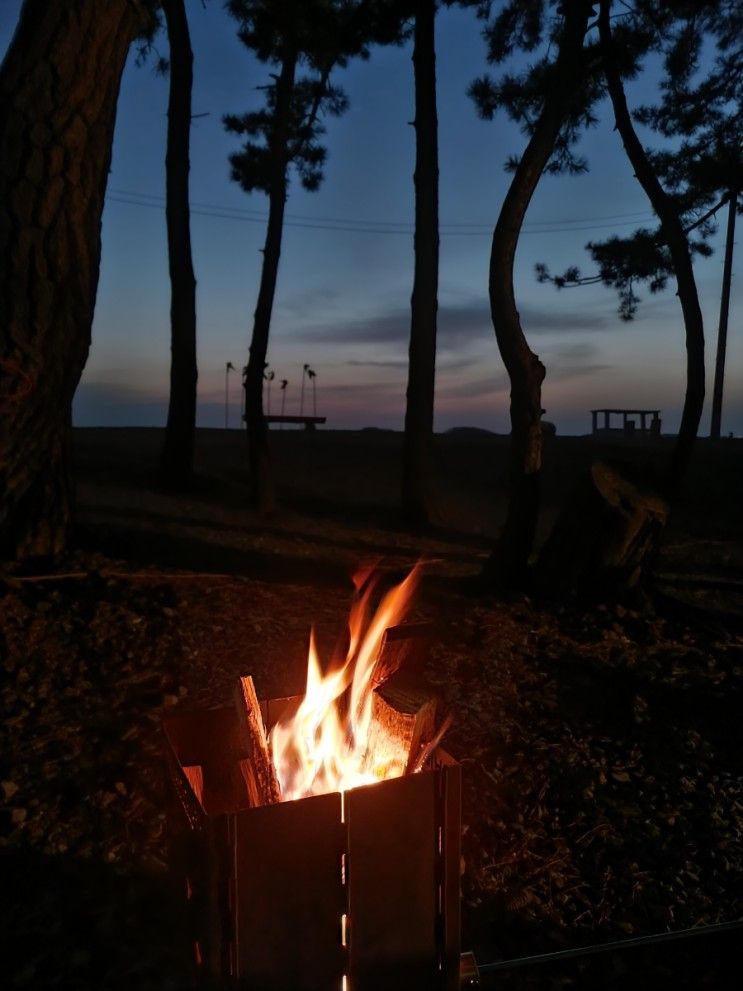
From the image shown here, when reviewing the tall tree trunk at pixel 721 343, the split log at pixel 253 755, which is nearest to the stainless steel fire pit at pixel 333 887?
the split log at pixel 253 755

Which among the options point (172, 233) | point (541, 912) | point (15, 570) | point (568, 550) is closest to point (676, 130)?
point (172, 233)

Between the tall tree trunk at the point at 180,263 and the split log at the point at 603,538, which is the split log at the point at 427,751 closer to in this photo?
the split log at the point at 603,538

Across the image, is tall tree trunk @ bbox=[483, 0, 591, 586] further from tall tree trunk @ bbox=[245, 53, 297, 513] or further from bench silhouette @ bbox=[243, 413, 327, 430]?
bench silhouette @ bbox=[243, 413, 327, 430]

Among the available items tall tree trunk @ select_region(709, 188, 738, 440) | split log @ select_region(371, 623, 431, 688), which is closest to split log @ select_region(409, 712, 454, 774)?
split log @ select_region(371, 623, 431, 688)

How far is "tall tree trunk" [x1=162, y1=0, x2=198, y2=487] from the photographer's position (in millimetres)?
11422

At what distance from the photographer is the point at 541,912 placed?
2.98 metres

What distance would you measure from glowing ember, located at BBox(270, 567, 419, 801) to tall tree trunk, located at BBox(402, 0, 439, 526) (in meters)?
7.95

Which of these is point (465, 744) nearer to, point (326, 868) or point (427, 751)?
point (427, 751)

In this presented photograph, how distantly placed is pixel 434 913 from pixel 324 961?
0.33 meters

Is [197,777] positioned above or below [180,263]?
below

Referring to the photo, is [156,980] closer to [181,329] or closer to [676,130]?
[181,329]

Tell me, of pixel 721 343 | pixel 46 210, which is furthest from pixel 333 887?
pixel 721 343

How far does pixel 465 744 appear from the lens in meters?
3.92

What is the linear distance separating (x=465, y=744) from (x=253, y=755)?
165 centimetres
